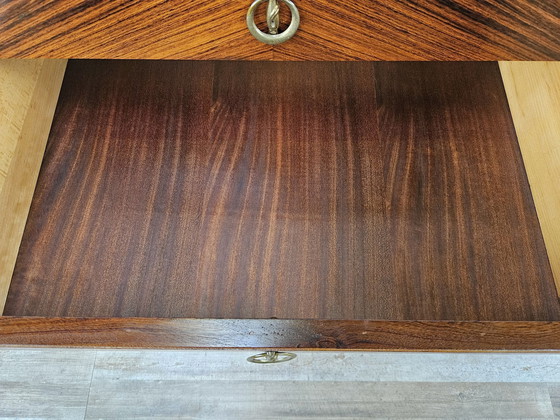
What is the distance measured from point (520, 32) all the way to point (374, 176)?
0.72 feet

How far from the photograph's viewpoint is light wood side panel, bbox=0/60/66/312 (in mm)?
609

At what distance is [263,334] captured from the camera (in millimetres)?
496

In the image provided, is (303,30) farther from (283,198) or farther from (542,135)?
(542,135)

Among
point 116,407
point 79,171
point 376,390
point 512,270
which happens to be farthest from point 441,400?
point 79,171

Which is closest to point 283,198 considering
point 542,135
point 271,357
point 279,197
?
point 279,197

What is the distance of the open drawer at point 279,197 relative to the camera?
62cm

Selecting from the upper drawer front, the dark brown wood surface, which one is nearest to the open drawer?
the dark brown wood surface

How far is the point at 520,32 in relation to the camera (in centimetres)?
52

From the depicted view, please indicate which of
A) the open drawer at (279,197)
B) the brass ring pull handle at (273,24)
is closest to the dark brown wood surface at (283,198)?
the open drawer at (279,197)

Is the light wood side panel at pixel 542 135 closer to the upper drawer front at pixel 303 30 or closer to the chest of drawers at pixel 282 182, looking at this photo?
the chest of drawers at pixel 282 182

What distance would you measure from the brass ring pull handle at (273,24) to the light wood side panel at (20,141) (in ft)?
0.88

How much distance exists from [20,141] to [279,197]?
27cm

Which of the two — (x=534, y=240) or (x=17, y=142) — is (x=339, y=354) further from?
(x=17, y=142)

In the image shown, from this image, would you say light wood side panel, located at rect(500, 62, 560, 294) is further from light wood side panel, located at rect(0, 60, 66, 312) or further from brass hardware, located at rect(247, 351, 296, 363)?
light wood side panel, located at rect(0, 60, 66, 312)
